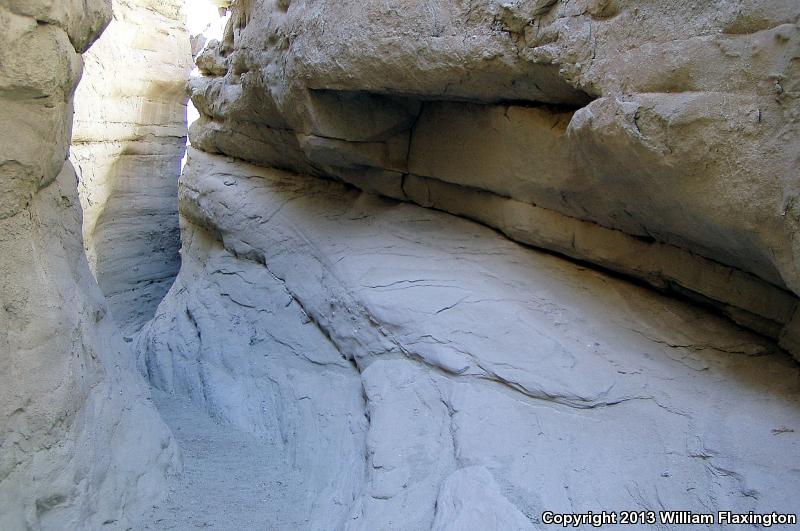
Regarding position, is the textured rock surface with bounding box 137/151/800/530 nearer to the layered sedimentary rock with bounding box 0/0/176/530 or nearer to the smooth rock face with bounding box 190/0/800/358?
the smooth rock face with bounding box 190/0/800/358

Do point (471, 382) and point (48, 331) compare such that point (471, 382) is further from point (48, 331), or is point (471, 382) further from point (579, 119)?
point (48, 331)

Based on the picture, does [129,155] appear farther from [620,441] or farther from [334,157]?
[620,441]

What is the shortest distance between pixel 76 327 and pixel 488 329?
6.35 feet

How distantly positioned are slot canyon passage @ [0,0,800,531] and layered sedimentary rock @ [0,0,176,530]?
0.01 meters

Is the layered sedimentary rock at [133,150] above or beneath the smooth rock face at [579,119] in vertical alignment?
beneath

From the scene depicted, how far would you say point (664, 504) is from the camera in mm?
2133

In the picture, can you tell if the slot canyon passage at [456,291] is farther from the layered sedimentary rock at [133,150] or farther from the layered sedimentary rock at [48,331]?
the layered sedimentary rock at [133,150]

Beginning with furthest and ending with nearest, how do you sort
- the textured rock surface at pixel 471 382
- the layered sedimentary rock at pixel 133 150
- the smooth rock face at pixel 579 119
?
the layered sedimentary rock at pixel 133 150 → the textured rock surface at pixel 471 382 → the smooth rock face at pixel 579 119

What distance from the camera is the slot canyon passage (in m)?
2.15

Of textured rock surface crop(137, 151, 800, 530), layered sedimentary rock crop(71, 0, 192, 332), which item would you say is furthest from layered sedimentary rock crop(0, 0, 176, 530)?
layered sedimentary rock crop(71, 0, 192, 332)

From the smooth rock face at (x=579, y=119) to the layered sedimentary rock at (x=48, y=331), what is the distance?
1.36m

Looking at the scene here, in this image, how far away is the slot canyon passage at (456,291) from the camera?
2146 millimetres

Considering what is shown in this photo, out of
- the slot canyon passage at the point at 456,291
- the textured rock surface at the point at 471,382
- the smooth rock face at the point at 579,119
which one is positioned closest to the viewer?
the smooth rock face at the point at 579,119

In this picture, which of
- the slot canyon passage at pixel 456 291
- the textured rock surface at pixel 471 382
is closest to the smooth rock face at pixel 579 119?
the slot canyon passage at pixel 456 291
